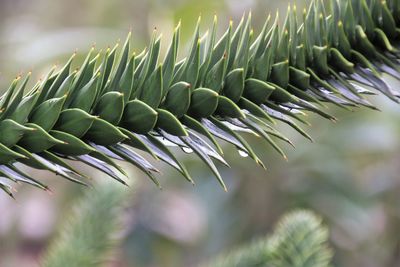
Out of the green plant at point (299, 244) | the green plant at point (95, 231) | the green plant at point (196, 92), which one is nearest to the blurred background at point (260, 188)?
the green plant at point (95, 231)

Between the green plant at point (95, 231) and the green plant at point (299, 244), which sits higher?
the green plant at point (95, 231)

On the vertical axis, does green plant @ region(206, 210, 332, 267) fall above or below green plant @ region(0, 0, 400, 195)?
below

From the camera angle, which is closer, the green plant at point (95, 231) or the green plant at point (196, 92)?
the green plant at point (196, 92)

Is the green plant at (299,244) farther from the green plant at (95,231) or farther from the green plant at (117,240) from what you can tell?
the green plant at (95,231)

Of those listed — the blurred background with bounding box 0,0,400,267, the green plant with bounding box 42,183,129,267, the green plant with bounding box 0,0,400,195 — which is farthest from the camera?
the blurred background with bounding box 0,0,400,267

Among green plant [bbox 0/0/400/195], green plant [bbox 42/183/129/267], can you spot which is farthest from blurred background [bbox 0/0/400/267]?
green plant [bbox 0/0/400/195]

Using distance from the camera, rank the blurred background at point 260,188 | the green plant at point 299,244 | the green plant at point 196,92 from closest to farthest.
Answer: the green plant at point 196,92
the green plant at point 299,244
the blurred background at point 260,188

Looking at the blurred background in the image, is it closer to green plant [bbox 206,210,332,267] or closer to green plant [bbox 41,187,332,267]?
green plant [bbox 41,187,332,267]
